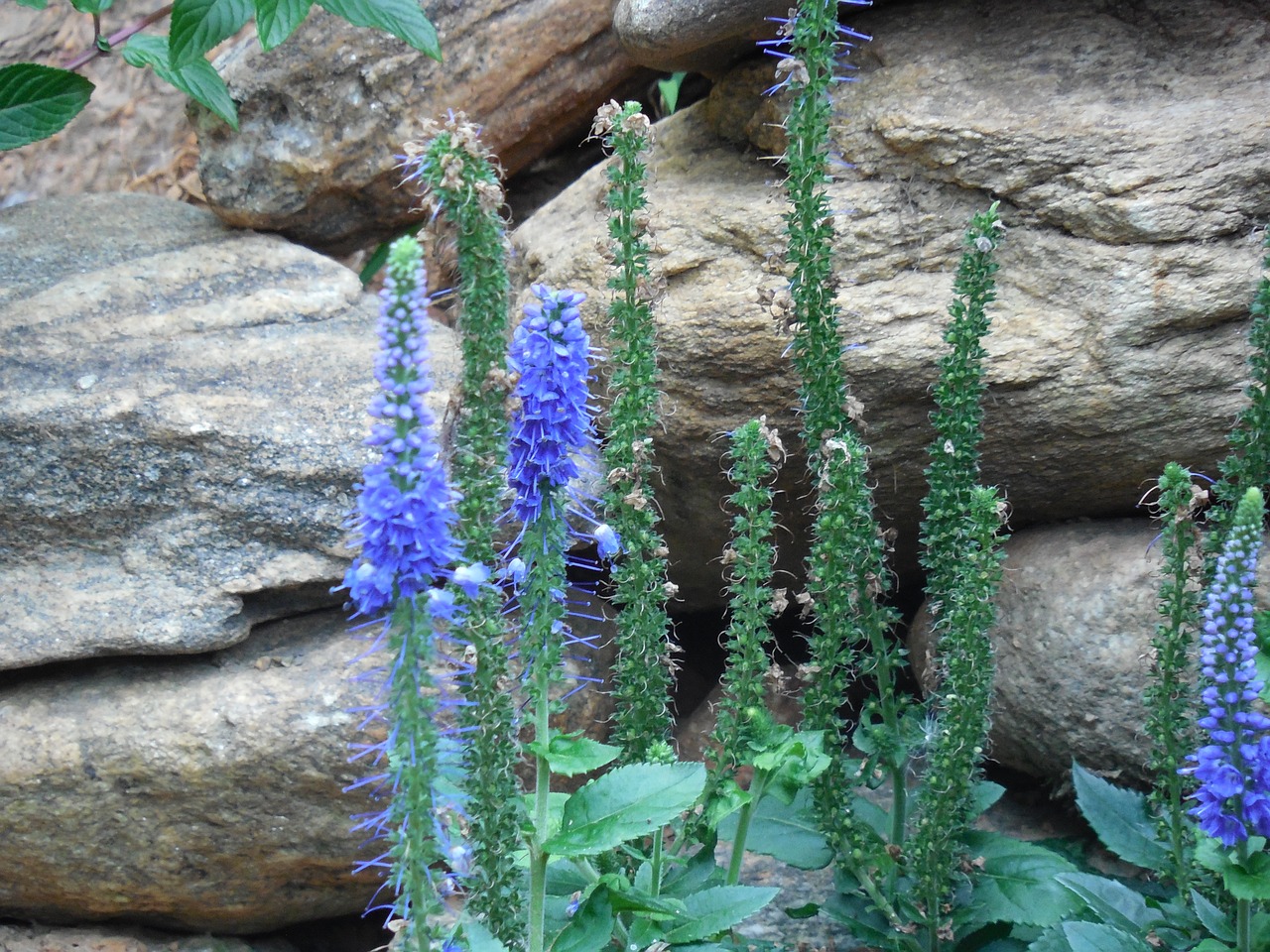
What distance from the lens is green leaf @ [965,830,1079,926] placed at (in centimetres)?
371

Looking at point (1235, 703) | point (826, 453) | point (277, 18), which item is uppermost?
point (277, 18)

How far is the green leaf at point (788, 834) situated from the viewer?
3.88 meters

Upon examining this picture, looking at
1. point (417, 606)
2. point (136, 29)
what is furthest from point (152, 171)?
point (417, 606)

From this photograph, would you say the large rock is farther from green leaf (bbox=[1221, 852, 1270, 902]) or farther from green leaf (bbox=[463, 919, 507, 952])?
green leaf (bbox=[1221, 852, 1270, 902])

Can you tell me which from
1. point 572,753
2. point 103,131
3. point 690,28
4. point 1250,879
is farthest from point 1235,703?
point 103,131

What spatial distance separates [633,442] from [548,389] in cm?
64

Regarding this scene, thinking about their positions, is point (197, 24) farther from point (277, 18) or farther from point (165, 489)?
point (165, 489)

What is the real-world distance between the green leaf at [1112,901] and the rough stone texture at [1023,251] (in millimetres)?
1595

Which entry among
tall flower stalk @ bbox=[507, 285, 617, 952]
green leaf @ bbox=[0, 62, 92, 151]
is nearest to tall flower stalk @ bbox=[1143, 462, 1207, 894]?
tall flower stalk @ bbox=[507, 285, 617, 952]

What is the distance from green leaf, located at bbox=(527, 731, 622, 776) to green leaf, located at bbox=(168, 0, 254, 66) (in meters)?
2.71

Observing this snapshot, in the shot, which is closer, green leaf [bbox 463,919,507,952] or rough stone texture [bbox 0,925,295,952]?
green leaf [bbox 463,919,507,952]

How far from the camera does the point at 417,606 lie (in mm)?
2238

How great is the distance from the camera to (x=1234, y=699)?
2.85 m

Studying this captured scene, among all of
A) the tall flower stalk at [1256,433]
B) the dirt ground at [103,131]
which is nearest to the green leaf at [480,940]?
the tall flower stalk at [1256,433]
